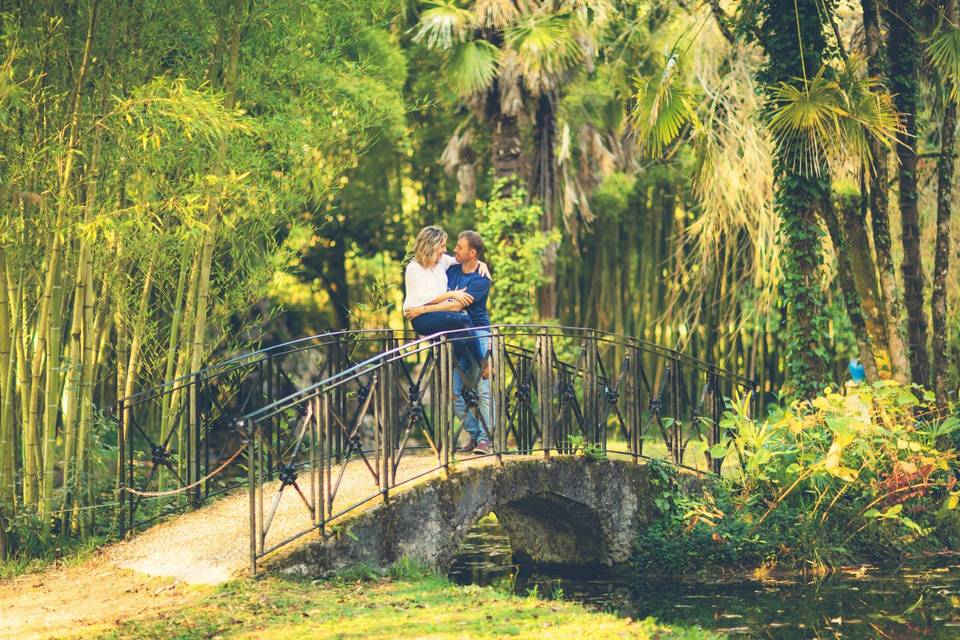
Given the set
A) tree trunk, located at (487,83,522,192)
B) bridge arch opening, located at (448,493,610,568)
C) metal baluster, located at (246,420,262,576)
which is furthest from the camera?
tree trunk, located at (487,83,522,192)

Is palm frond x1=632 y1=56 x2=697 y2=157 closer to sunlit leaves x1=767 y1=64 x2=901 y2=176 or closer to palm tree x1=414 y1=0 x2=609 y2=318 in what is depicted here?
sunlit leaves x1=767 y1=64 x2=901 y2=176

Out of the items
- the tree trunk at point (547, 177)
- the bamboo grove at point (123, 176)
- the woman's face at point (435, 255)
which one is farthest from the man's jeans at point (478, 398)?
the tree trunk at point (547, 177)

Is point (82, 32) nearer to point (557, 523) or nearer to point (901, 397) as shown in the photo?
point (557, 523)

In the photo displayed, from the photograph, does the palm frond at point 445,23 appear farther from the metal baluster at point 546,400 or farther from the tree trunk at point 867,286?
the metal baluster at point 546,400

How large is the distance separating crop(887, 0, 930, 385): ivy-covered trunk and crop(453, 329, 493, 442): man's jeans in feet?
14.5

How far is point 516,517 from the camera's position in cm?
1101

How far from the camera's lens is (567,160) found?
58.4 ft

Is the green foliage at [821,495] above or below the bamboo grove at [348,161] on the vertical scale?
below

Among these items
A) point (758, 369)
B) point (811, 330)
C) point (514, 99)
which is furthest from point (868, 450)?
point (758, 369)

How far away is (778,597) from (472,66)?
918cm

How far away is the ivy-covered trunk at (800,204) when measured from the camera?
11172 millimetres

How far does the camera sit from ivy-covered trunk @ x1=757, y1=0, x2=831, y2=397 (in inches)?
440

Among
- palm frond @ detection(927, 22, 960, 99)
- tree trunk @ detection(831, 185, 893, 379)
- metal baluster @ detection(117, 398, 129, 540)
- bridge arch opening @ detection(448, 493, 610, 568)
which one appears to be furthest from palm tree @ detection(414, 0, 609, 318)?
metal baluster @ detection(117, 398, 129, 540)

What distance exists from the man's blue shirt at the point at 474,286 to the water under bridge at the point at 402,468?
0.80 feet
